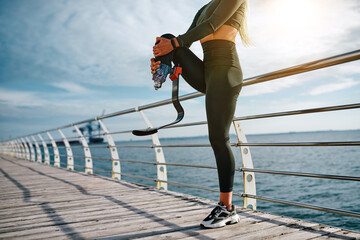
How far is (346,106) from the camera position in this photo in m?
1.41

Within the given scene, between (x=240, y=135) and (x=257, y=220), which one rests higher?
(x=240, y=135)

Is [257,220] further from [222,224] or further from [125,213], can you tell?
[125,213]

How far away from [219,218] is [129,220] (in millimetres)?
648

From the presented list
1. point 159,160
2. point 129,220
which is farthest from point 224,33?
point 159,160

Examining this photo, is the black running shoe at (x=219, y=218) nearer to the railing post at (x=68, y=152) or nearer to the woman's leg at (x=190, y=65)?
the woman's leg at (x=190, y=65)

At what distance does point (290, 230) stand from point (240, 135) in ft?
2.61

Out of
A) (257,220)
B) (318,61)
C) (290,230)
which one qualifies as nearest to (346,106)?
(318,61)

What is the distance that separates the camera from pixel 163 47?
1539mm

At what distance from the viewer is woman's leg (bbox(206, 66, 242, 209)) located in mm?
1590

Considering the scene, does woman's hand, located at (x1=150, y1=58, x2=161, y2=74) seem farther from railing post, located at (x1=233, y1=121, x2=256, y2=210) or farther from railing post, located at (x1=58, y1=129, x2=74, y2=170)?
railing post, located at (x1=58, y1=129, x2=74, y2=170)

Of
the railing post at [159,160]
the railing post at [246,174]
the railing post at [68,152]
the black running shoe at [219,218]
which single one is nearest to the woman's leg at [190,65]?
the railing post at [246,174]

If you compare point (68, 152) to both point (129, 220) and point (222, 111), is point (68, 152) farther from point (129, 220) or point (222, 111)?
point (222, 111)

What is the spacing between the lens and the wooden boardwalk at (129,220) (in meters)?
1.54

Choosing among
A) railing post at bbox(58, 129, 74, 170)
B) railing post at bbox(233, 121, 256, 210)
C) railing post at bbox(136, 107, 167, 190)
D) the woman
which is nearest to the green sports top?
the woman
